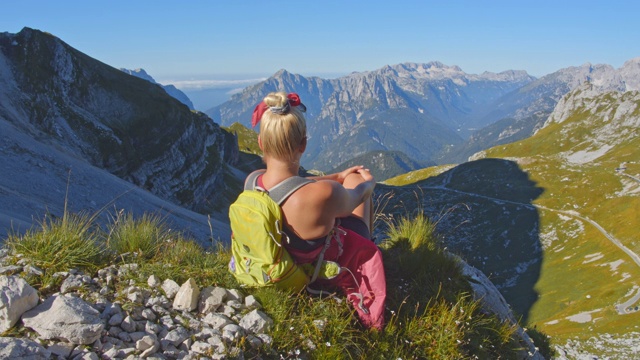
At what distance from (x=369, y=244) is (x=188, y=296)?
2.89 meters

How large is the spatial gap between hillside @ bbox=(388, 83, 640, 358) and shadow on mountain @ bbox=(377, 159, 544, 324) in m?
0.43

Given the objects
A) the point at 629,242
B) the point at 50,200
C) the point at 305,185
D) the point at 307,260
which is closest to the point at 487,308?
the point at 307,260

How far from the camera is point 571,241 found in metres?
105

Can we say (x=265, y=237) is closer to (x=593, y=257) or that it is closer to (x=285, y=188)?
(x=285, y=188)

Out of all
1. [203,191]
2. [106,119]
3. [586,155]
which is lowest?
[203,191]

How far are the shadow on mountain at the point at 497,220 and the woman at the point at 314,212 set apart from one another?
6028cm

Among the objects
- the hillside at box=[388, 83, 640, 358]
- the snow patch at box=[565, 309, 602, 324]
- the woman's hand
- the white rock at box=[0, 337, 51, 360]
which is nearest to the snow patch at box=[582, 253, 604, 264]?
the hillside at box=[388, 83, 640, 358]

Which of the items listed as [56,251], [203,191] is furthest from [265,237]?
[203,191]

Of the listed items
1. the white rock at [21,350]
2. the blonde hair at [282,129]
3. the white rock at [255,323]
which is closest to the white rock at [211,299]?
the white rock at [255,323]

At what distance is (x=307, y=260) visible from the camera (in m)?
6.35

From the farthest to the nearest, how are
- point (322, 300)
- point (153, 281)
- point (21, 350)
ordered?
1. point (322, 300)
2. point (153, 281)
3. point (21, 350)

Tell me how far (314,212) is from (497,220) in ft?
448

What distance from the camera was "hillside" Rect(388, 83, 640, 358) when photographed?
61259 millimetres

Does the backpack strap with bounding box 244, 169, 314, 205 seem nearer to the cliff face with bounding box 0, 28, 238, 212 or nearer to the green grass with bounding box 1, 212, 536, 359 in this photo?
the green grass with bounding box 1, 212, 536, 359
